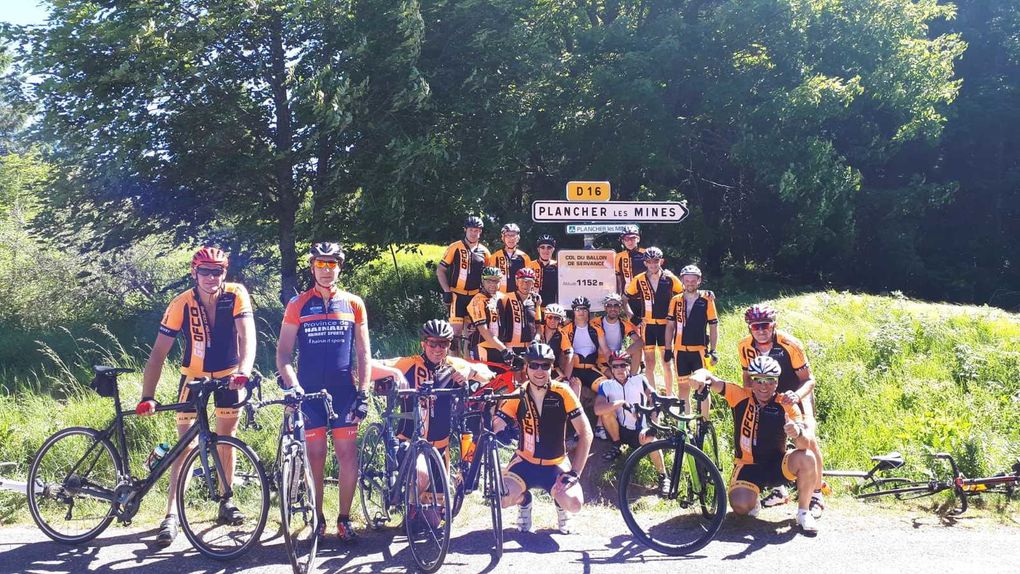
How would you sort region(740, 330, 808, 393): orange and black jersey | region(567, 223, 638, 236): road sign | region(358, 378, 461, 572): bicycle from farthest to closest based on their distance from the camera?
region(567, 223, 638, 236): road sign, region(740, 330, 808, 393): orange and black jersey, region(358, 378, 461, 572): bicycle

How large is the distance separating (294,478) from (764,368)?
11.1ft

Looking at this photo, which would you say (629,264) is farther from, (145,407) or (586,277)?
(145,407)

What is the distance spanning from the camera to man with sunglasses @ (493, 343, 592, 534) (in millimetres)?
5449

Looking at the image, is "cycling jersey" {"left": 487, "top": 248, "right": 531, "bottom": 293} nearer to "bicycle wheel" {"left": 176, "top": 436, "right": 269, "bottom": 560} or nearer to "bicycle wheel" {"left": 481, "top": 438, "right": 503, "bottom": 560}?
"bicycle wheel" {"left": 481, "top": 438, "right": 503, "bottom": 560}

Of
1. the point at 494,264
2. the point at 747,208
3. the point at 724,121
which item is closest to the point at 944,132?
the point at 747,208

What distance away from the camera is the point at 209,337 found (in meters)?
5.55

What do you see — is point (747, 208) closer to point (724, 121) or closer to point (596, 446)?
point (724, 121)

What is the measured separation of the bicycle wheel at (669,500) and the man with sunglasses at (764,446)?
11.1 inches

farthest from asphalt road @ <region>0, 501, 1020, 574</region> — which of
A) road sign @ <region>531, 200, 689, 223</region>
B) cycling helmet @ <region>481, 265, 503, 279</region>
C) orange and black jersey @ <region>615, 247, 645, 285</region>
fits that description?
road sign @ <region>531, 200, 689, 223</region>

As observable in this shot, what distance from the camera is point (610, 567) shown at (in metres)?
4.92

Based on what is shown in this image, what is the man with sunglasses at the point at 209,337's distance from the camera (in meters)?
5.41

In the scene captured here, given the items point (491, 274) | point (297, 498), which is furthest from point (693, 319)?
point (297, 498)

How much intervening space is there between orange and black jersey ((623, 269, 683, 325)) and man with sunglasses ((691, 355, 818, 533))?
2602mm

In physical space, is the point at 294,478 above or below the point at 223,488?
above
